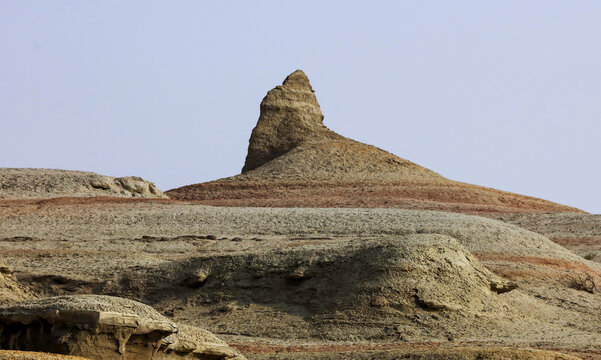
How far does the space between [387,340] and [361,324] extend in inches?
28.7

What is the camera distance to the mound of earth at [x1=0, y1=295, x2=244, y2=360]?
13.0 metres

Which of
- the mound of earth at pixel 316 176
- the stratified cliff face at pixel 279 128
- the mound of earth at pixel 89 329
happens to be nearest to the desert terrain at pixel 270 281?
the mound of earth at pixel 89 329

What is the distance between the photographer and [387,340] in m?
19.2

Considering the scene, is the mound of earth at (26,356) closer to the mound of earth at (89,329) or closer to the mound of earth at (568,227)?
the mound of earth at (89,329)

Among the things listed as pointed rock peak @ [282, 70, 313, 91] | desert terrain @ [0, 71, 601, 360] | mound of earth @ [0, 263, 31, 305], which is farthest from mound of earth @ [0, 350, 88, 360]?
pointed rock peak @ [282, 70, 313, 91]

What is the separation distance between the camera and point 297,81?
2156 inches

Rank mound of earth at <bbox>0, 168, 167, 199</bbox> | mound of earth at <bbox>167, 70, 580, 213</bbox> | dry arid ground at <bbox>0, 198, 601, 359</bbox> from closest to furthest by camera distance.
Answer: dry arid ground at <bbox>0, 198, 601, 359</bbox>, mound of earth at <bbox>0, 168, 167, 199</bbox>, mound of earth at <bbox>167, 70, 580, 213</bbox>

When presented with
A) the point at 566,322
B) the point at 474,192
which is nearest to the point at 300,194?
the point at 474,192

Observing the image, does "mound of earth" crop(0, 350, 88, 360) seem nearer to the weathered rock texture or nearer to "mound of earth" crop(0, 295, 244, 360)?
"mound of earth" crop(0, 295, 244, 360)

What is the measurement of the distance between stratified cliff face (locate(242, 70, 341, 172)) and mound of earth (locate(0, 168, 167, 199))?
37.6 ft

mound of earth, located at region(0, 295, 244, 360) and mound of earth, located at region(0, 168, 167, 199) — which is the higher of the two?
mound of earth, located at region(0, 168, 167, 199)

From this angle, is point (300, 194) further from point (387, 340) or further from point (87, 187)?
point (387, 340)

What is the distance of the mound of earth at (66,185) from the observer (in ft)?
124

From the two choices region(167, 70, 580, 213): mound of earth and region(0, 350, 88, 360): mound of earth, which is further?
region(167, 70, 580, 213): mound of earth
